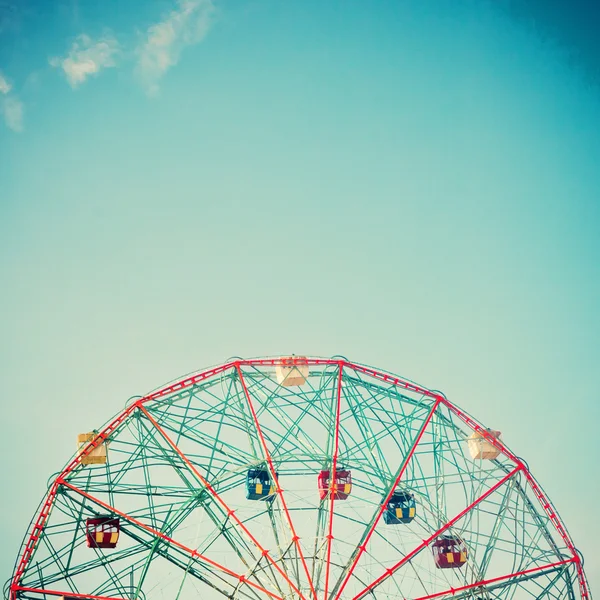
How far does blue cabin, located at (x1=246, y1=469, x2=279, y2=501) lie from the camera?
2850cm

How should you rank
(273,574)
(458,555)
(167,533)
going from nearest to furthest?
(273,574)
(167,533)
(458,555)

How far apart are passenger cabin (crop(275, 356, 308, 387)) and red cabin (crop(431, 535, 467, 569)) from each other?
10395 millimetres

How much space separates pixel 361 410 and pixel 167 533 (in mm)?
10322

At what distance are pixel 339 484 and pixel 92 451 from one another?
11.3 meters

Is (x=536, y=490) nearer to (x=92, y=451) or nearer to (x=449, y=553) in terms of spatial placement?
(x=449, y=553)

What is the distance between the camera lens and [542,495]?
1185 inches

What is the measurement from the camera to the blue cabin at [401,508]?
3012 centimetres

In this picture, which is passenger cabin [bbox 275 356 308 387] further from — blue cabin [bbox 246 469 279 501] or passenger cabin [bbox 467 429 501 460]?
passenger cabin [bbox 467 429 501 460]

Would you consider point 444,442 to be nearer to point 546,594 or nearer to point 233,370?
point 546,594

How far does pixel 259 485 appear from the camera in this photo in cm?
2856

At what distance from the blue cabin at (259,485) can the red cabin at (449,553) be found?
8480 millimetres

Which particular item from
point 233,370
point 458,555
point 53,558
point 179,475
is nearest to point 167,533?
point 179,475

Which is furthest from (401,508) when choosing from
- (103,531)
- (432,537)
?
(103,531)

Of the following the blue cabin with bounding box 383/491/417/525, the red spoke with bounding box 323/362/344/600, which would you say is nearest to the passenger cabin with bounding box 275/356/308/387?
the red spoke with bounding box 323/362/344/600
